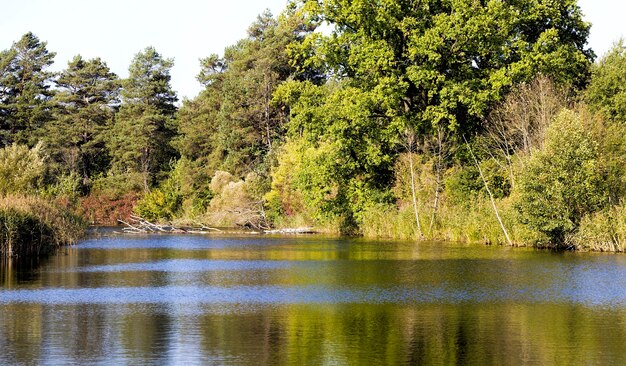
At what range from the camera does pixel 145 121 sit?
97688 mm

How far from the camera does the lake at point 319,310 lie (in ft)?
61.2

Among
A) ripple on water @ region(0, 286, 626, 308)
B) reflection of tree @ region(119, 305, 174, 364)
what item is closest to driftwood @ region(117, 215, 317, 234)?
ripple on water @ region(0, 286, 626, 308)

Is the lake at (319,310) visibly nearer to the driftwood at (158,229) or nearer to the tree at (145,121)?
the driftwood at (158,229)

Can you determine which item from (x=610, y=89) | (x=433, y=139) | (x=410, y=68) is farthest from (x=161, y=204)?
(x=610, y=89)

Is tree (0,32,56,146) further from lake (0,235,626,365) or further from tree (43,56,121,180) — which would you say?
lake (0,235,626,365)

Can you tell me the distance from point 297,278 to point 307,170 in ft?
93.0

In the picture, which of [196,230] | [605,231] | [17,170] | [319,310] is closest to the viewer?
[319,310]

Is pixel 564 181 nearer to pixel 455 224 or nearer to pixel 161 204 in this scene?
pixel 455 224

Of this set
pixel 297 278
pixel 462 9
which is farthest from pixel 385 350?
pixel 462 9

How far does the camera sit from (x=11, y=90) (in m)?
106

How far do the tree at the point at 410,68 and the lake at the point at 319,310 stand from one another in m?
16.3

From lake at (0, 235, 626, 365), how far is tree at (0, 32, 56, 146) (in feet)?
208

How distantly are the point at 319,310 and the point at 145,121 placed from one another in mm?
75944

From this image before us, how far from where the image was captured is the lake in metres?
18.7
